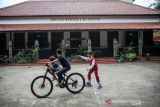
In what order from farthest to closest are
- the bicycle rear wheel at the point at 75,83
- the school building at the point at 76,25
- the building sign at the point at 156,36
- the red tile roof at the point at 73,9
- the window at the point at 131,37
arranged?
the window at the point at 131,37, the red tile roof at the point at 73,9, the building sign at the point at 156,36, the school building at the point at 76,25, the bicycle rear wheel at the point at 75,83

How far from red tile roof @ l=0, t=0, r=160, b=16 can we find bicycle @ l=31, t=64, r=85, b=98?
571 inches

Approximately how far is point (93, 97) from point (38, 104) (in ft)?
5.74

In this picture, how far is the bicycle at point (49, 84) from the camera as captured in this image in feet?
23.3

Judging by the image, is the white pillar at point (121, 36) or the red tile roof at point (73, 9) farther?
the white pillar at point (121, 36)

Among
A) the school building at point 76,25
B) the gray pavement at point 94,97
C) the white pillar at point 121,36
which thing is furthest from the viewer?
the white pillar at point 121,36

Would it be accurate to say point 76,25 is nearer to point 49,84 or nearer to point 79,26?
point 79,26

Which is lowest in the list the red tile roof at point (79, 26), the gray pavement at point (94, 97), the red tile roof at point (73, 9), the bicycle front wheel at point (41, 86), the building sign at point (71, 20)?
the gray pavement at point (94, 97)

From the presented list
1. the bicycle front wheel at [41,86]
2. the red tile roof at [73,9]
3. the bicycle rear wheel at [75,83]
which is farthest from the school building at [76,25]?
the bicycle front wheel at [41,86]

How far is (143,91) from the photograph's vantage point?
7.78 m

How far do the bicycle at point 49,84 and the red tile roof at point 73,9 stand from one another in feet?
47.6

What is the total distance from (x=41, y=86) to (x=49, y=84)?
0.28m

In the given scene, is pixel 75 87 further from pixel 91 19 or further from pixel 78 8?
pixel 78 8

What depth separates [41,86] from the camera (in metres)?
7.12

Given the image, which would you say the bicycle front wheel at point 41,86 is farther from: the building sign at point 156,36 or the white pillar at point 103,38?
the building sign at point 156,36
